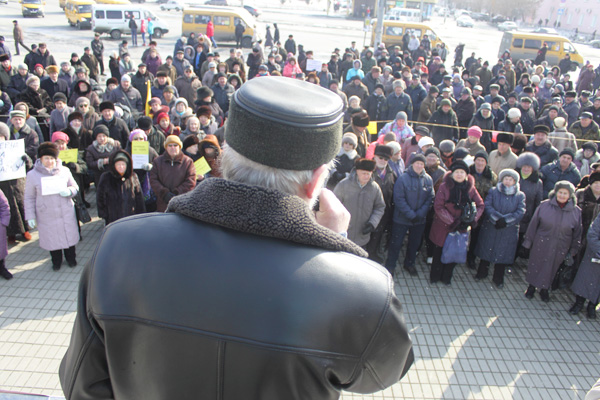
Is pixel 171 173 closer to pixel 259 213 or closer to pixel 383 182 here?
pixel 383 182

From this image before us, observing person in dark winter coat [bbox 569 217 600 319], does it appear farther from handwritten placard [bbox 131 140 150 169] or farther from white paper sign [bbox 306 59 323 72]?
white paper sign [bbox 306 59 323 72]

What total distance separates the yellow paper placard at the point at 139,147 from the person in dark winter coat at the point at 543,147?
247 inches

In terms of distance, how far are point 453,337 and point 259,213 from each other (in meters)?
4.78

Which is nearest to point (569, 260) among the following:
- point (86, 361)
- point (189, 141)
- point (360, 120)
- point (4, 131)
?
point (360, 120)

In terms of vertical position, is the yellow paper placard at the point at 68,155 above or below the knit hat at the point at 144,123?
below

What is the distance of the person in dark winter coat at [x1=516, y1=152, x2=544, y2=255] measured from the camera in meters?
6.52

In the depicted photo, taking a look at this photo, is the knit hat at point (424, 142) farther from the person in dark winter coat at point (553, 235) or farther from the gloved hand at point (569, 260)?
the gloved hand at point (569, 260)

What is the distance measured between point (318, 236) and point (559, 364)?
498cm

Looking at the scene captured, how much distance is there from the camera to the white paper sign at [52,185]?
5715mm

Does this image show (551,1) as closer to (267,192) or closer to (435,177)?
(435,177)

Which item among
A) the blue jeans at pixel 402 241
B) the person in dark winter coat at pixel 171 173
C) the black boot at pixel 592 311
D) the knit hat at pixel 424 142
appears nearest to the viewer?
the black boot at pixel 592 311

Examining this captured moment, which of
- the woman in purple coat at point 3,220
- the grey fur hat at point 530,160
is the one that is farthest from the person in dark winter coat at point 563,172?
the woman in purple coat at point 3,220

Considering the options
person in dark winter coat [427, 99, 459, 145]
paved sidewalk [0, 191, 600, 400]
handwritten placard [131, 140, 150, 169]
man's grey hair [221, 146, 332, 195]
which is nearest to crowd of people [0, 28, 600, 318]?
handwritten placard [131, 140, 150, 169]

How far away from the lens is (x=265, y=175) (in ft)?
3.88
